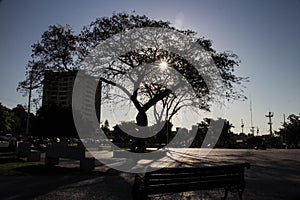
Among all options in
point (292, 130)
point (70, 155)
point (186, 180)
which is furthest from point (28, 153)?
point (292, 130)

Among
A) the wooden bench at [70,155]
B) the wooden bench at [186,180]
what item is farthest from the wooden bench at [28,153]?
the wooden bench at [186,180]

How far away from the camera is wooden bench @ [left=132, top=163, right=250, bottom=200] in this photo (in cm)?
574

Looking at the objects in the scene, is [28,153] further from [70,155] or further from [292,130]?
[292,130]

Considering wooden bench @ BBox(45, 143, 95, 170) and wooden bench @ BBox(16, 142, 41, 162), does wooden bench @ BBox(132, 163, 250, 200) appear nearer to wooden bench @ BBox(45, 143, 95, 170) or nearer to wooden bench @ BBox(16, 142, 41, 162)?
wooden bench @ BBox(45, 143, 95, 170)

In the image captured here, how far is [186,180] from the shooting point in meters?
6.14

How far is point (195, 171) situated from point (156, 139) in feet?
218

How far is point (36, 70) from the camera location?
62.7 feet

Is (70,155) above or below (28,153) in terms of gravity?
above

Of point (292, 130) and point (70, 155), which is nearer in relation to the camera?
point (70, 155)

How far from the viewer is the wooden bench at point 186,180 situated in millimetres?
5742

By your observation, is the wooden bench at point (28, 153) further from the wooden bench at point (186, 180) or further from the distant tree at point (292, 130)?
the distant tree at point (292, 130)

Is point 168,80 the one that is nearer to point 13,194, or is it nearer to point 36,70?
point 36,70

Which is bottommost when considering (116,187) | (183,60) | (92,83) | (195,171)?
(116,187)

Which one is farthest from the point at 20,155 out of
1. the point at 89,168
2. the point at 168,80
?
the point at 168,80
